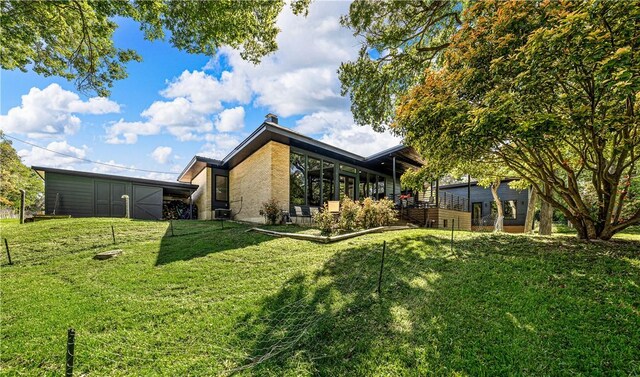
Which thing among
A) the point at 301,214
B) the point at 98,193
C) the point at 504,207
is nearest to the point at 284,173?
the point at 301,214

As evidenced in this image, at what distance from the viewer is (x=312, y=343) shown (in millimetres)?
3252

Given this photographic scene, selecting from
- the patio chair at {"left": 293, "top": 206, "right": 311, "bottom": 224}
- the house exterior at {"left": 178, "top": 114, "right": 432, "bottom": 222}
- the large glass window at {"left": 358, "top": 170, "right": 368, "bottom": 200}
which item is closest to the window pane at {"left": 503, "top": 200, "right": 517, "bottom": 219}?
the house exterior at {"left": 178, "top": 114, "right": 432, "bottom": 222}

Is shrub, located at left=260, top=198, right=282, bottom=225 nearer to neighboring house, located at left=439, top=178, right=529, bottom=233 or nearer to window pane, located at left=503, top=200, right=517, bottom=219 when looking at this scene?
neighboring house, located at left=439, top=178, right=529, bottom=233

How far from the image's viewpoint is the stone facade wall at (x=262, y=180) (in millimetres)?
12195

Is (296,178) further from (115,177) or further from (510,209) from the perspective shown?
(510,209)

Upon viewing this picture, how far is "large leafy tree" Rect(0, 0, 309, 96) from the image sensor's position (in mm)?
6160

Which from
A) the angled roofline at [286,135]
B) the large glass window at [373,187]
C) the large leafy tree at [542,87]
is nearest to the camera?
the large leafy tree at [542,87]

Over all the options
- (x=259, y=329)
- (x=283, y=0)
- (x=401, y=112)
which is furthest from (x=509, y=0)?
(x=259, y=329)

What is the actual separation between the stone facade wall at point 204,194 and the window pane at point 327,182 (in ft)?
24.6

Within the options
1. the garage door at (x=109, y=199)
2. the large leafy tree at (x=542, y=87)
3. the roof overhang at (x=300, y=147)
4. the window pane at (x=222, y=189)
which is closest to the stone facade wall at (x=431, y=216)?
the roof overhang at (x=300, y=147)

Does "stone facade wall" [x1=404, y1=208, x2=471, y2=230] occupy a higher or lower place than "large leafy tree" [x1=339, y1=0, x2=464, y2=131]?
lower

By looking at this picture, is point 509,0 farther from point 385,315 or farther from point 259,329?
point 259,329

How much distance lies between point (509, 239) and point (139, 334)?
26.9ft

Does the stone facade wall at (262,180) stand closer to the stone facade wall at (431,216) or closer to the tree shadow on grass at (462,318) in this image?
the stone facade wall at (431,216)
